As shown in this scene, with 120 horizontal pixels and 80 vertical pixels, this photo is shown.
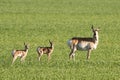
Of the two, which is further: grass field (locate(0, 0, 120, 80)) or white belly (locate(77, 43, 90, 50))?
white belly (locate(77, 43, 90, 50))

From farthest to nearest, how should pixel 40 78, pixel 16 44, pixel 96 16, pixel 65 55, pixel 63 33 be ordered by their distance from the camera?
pixel 96 16 < pixel 63 33 < pixel 16 44 < pixel 65 55 < pixel 40 78

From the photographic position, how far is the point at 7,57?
22.3m

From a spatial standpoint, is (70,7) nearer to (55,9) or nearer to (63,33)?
(55,9)

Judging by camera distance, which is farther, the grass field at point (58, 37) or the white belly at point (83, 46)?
the white belly at point (83, 46)

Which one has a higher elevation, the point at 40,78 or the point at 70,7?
the point at 70,7

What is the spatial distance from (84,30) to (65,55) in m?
11.8

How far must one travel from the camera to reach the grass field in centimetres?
1878

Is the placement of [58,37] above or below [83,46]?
above

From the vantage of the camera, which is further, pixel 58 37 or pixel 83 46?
pixel 58 37

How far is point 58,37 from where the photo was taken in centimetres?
3133

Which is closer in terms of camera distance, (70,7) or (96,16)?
(96,16)

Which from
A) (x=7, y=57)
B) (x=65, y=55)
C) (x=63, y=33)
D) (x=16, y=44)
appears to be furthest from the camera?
(x=63, y=33)

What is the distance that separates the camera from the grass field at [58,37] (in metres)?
18.8

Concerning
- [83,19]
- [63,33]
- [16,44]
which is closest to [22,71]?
[16,44]
